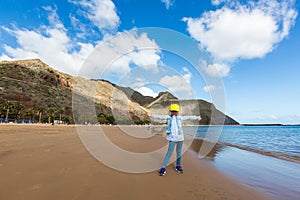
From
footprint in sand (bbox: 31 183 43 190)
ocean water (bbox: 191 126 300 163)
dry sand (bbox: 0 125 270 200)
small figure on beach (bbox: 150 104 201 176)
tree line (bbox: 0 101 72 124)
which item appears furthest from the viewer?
tree line (bbox: 0 101 72 124)

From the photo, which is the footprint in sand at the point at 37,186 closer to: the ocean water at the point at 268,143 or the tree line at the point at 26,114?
the ocean water at the point at 268,143

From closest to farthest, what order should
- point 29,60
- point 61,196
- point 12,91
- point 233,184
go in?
point 61,196, point 233,184, point 12,91, point 29,60

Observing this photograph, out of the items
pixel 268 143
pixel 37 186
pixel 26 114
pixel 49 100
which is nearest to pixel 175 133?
pixel 37 186

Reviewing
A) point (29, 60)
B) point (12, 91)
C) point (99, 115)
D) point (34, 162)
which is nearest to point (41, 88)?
point (12, 91)

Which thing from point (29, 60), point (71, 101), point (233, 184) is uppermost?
point (29, 60)

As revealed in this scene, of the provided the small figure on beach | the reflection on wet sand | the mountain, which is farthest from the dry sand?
→ the mountain

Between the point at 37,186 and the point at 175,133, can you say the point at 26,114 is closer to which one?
the point at 37,186

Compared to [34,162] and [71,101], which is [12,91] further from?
[34,162]

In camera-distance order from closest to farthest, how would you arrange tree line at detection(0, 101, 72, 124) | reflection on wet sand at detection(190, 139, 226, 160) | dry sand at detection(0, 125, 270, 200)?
dry sand at detection(0, 125, 270, 200), reflection on wet sand at detection(190, 139, 226, 160), tree line at detection(0, 101, 72, 124)

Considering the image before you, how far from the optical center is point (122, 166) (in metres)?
5.75

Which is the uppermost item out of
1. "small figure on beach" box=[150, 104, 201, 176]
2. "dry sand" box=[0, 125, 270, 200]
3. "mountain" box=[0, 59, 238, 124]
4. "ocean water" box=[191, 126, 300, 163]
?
"mountain" box=[0, 59, 238, 124]

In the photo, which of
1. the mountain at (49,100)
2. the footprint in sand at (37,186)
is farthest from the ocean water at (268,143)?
the mountain at (49,100)

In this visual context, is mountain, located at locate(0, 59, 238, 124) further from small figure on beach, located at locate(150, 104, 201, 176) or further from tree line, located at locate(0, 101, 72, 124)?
small figure on beach, located at locate(150, 104, 201, 176)

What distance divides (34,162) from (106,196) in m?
3.35
